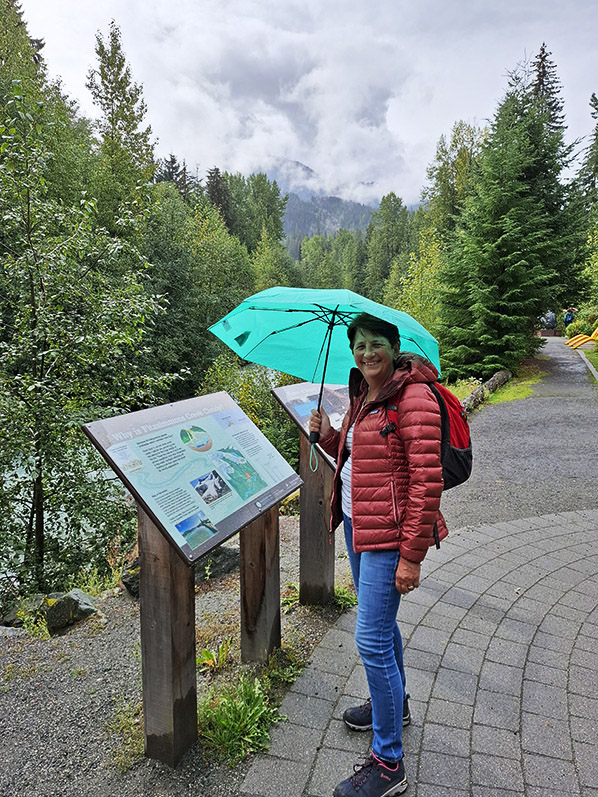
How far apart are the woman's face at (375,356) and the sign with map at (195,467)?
83cm

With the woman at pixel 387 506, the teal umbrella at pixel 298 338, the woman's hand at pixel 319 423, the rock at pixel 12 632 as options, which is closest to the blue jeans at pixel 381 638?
the woman at pixel 387 506

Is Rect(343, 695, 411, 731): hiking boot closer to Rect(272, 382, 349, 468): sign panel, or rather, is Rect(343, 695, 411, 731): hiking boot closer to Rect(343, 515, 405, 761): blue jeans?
Rect(343, 515, 405, 761): blue jeans

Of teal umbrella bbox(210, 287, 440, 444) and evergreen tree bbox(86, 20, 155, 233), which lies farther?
evergreen tree bbox(86, 20, 155, 233)

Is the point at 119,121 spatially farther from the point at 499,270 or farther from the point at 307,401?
the point at 307,401

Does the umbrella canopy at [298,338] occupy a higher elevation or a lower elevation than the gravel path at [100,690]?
higher

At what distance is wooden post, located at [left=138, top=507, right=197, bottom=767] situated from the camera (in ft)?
6.51

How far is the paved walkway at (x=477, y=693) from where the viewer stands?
2115 millimetres

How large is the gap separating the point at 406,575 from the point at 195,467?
3.21 feet

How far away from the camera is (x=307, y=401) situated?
345 centimetres

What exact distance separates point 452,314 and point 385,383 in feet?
48.2

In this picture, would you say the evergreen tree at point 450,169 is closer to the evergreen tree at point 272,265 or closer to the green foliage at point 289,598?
the evergreen tree at point 272,265

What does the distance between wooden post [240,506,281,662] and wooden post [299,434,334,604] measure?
0.58 meters

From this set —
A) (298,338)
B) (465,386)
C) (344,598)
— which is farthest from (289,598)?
(465,386)

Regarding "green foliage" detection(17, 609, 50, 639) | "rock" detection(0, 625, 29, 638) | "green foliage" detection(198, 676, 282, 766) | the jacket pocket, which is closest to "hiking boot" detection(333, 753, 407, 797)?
"green foliage" detection(198, 676, 282, 766)
